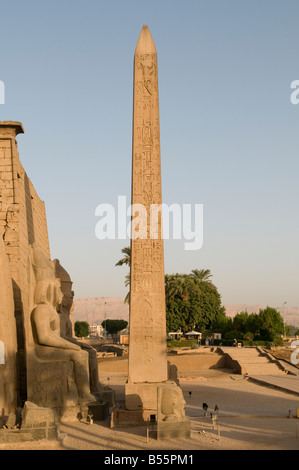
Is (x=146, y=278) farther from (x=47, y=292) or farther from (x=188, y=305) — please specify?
(x=188, y=305)

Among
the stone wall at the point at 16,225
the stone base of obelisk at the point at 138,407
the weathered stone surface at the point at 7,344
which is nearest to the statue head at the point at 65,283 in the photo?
the stone wall at the point at 16,225

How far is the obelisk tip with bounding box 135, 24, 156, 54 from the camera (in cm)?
1096

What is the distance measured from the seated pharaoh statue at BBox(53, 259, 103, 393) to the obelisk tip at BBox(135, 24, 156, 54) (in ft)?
20.1

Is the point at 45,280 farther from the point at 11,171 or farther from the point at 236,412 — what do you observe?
the point at 236,412

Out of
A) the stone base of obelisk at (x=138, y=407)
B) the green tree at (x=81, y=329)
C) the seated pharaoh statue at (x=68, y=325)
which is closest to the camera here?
the stone base of obelisk at (x=138, y=407)

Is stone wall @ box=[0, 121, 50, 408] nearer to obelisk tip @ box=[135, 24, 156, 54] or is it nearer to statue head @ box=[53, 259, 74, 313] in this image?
statue head @ box=[53, 259, 74, 313]

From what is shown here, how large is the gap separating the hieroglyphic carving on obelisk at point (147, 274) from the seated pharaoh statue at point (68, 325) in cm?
188

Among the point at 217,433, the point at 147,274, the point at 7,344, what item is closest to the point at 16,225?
the point at 7,344

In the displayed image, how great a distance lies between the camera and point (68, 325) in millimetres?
13180

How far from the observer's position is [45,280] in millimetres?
11000

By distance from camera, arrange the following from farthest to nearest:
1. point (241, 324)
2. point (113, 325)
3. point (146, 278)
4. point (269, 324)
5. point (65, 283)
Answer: point (113, 325) → point (241, 324) → point (269, 324) → point (65, 283) → point (146, 278)

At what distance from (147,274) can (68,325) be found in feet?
13.2

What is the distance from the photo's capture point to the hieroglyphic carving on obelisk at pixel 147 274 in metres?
9.94

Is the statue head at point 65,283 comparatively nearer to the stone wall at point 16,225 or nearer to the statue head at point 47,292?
the stone wall at point 16,225
